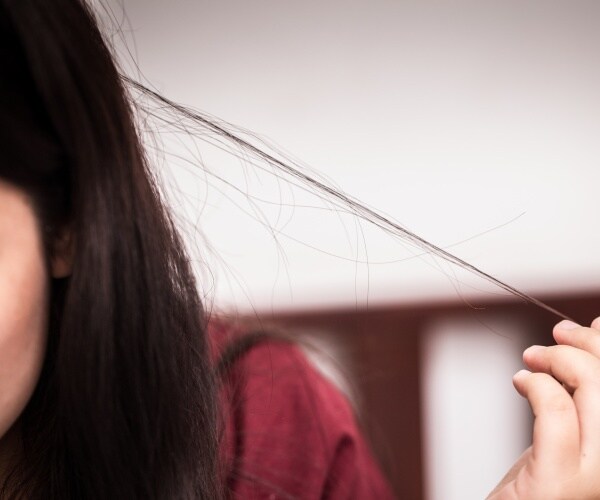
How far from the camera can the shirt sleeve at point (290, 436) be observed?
0.79 m

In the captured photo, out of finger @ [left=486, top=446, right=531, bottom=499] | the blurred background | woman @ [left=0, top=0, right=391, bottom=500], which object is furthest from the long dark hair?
the blurred background

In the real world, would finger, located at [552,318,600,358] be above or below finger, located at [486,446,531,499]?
above

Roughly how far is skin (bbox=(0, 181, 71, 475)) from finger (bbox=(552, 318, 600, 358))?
29 cm

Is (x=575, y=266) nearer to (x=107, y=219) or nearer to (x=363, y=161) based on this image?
(x=363, y=161)

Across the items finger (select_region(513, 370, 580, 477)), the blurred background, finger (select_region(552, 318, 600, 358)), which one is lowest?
finger (select_region(513, 370, 580, 477))

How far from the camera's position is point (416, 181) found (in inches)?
49.6

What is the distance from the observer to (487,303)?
3.93ft

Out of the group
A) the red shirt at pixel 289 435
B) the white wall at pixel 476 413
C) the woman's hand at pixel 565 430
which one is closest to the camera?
the woman's hand at pixel 565 430

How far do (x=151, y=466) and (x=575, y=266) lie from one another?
0.91 metres

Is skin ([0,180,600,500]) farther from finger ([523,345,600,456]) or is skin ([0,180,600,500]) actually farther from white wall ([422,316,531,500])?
white wall ([422,316,531,500])

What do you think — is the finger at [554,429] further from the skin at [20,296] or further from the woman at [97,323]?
the skin at [20,296]

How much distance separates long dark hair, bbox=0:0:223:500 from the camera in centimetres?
43

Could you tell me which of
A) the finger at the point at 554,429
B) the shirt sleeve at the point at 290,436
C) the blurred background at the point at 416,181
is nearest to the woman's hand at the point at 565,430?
the finger at the point at 554,429

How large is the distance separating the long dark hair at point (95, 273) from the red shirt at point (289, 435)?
272mm
